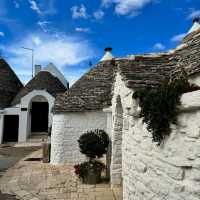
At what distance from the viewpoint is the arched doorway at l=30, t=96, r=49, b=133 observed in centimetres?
2216

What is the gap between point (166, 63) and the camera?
6355mm

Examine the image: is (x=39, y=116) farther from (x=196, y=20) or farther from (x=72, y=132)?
(x=196, y=20)

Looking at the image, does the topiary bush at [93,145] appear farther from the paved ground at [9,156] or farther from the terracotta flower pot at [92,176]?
the paved ground at [9,156]

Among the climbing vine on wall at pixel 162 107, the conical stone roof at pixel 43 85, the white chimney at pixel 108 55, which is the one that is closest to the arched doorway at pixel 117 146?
the climbing vine on wall at pixel 162 107

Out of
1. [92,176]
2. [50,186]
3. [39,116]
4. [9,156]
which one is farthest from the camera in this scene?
[39,116]

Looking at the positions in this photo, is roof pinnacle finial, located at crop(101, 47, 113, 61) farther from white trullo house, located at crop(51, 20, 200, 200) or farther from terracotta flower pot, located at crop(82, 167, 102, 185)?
terracotta flower pot, located at crop(82, 167, 102, 185)

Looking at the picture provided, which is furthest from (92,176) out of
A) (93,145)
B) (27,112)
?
(27,112)

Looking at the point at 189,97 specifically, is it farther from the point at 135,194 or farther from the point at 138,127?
the point at 135,194

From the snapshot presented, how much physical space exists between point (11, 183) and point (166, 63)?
6136mm

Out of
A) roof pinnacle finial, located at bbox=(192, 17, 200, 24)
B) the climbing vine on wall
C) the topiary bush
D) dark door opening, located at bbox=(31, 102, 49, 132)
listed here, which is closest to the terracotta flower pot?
the topiary bush

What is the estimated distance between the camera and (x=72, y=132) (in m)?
12.0

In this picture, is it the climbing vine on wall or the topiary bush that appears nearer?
the climbing vine on wall

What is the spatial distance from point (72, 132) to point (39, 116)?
1099 centimetres

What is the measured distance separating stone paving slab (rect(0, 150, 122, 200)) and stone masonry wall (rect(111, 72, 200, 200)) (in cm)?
196
